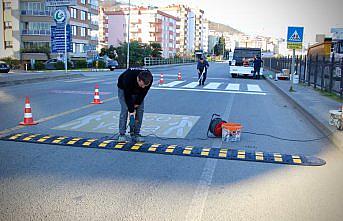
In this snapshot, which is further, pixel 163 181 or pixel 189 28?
pixel 189 28

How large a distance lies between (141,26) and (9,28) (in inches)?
2242

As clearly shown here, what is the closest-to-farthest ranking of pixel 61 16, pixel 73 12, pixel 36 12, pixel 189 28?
pixel 61 16, pixel 36 12, pixel 73 12, pixel 189 28

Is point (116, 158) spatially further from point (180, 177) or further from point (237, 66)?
point (237, 66)

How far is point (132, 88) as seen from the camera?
6.62 meters

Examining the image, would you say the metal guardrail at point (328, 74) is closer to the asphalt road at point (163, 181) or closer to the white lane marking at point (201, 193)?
the asphalt road at point (163, 181)

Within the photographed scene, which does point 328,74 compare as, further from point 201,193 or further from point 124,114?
point 201,193

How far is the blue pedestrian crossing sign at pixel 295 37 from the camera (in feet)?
59.5

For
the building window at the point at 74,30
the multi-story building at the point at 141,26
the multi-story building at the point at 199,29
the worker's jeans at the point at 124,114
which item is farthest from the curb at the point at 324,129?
the multi-story building at the point at 199,29

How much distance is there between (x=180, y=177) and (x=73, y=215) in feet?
5.87

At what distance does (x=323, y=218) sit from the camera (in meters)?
4.05

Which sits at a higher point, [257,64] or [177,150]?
[257,64]

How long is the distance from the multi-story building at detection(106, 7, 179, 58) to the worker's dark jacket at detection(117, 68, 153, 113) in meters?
108

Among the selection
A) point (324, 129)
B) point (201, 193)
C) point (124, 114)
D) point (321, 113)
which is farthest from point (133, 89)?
point (321, 113)

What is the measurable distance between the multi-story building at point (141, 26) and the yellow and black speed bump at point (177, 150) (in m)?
108
